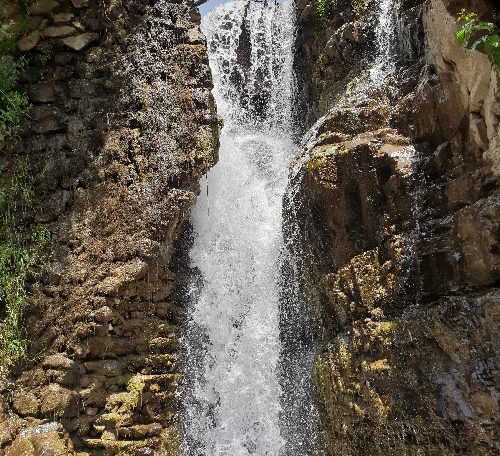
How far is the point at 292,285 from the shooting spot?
268 inches

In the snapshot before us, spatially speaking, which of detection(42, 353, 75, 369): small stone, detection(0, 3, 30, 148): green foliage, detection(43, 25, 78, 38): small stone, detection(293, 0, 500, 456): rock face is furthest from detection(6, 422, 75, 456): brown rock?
detection(43, 25, 78, 38): small stone

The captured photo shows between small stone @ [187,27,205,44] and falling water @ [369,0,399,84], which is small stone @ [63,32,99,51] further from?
falling water @ [369,0,399,84]

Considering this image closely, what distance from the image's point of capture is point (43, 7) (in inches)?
256

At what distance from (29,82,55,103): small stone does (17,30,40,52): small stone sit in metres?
0.49

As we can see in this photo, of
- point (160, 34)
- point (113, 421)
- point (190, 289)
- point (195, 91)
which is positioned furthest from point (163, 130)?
point (113, 421)

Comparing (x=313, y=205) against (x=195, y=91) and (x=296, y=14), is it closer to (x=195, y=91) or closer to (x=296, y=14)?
(x=195, y=91)

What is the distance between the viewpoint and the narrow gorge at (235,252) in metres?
4.56

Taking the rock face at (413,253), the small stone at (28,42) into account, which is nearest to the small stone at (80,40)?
the small stone at (28,42)

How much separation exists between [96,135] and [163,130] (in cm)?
85

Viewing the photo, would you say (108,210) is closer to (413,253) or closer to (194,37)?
(194,37)

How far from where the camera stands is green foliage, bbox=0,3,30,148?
6129 mm

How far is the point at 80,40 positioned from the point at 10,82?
1078 millimetres

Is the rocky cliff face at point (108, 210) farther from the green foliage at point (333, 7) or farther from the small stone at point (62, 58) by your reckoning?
the green foliage at point (333, 7)

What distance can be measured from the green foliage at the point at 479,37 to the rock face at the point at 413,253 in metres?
0.18
